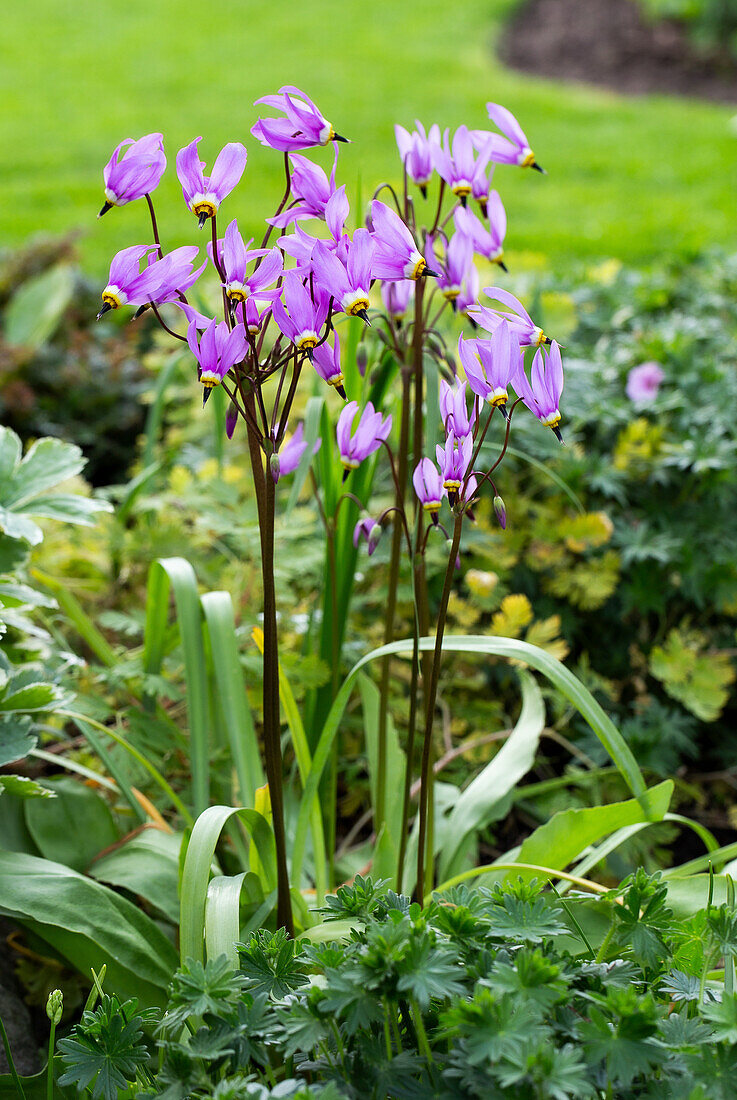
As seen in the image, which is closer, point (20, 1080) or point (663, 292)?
point (20, 1080)

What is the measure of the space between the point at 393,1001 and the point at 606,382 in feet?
6.77

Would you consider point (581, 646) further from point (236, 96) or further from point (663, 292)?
point (236, 96)

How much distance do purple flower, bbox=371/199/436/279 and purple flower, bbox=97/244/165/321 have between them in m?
0.26

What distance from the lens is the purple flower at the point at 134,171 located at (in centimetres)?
115

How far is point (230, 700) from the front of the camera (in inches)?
66.8

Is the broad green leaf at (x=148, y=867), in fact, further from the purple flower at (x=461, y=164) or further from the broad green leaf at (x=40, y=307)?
the broad green leaf at (x=40, y=307)

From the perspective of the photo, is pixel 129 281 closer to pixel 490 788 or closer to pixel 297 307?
pixel 297 307

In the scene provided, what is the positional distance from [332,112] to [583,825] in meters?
6.65

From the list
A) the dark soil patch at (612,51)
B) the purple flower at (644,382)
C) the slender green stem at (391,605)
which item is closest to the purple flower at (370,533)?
the slender green stem at (391,605)

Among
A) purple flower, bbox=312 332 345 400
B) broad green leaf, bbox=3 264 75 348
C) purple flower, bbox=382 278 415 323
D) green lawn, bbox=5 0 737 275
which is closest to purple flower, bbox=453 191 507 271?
purple flower, bbox=382 278 415 323

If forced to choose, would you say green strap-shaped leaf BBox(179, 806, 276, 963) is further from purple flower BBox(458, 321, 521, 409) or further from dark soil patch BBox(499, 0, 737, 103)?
dark soil patch BBox(499, 0, 737, 103)

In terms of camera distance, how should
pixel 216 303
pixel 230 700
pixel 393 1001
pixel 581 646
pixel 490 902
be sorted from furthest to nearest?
pixel 216 303 → pixel 581 646 → pixel 230 700 → pixel 490 902 → pixel 393 1001

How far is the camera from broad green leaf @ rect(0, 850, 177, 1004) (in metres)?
1.50

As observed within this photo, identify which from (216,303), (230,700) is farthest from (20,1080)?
(216,303)
